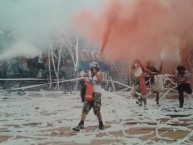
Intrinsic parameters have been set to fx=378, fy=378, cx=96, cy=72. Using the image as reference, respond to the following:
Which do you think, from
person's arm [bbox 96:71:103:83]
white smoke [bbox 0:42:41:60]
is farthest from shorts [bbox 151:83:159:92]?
white smoke [bbox 0:42:41:60]

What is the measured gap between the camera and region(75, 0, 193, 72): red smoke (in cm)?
289

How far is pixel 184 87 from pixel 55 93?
3.43 ft

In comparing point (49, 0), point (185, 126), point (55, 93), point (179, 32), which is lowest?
point (185, 126)

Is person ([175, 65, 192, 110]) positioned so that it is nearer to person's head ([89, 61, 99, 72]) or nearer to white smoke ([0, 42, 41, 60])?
person's head ([89, 61, 99, 72])

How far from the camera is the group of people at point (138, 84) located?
2.90 metres

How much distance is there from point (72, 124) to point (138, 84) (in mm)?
611

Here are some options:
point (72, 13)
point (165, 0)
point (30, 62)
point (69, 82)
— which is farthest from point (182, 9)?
point (30, 62)

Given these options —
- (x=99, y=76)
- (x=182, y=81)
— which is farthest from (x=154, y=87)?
(x=99, y=76)

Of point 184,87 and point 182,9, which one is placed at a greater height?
point 182,9

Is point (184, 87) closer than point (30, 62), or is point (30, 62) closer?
point (30, 62)

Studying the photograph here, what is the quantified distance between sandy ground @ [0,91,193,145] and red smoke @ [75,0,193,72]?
39 centimetres

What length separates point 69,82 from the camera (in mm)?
2920

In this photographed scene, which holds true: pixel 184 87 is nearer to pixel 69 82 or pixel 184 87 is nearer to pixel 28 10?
pixel 69 82

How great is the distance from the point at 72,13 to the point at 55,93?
0.63m
